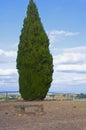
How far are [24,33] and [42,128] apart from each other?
23.2 metres

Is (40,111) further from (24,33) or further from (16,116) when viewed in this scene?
(24,33)

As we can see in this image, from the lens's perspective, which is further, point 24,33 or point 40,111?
point 24,33

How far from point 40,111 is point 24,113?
0.89 metres

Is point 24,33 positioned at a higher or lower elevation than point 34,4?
lower

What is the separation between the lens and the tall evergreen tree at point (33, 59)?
39.3 metres

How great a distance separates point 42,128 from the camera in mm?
18156

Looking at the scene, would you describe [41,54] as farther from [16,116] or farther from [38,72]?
[16,116]

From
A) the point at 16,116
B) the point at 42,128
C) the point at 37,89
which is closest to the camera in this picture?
the point at 42,128

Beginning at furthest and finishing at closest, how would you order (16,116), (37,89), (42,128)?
(37,89), (16,116), (42,128)

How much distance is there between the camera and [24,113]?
25562mm

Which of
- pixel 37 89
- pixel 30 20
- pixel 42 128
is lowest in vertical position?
pixel 42 128

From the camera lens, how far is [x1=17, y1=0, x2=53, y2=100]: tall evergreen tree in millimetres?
39344

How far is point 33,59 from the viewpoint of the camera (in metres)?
39.8

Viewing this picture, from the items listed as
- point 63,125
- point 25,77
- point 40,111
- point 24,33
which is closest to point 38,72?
point 25,77
